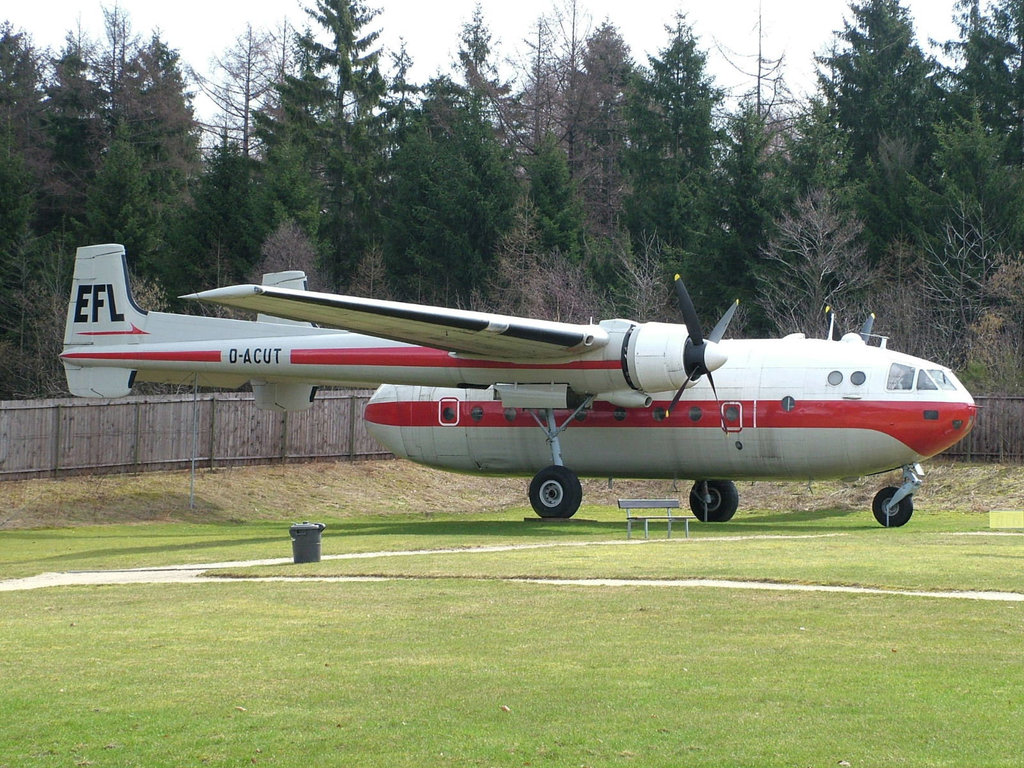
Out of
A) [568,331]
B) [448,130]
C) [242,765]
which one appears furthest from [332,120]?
[242,765]

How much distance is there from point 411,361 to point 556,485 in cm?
432

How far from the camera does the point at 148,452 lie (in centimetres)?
3659

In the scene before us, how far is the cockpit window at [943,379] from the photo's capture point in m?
26.5

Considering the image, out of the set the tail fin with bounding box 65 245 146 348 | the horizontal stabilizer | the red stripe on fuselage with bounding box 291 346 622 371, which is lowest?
the horizontal stabilizer

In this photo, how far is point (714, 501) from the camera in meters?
31.0

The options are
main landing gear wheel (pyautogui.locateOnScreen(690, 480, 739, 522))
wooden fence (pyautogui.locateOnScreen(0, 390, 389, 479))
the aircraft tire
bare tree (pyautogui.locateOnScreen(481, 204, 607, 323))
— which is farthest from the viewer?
bare tree (pyautogui.locateOnScreen(481, 204, 607, 323))

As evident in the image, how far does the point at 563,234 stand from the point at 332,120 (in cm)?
1778

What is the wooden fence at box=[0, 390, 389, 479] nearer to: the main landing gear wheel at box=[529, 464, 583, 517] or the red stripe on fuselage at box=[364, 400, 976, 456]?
the red stripe on fuselage at box=[364, 400, 976, 456]

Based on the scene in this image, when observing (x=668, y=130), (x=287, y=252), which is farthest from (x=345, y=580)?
(x=668, y=130)

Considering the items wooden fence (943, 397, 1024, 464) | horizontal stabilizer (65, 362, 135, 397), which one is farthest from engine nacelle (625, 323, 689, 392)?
wooden fence (943, 397, 1024, 464)

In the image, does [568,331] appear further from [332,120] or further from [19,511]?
[332,120]

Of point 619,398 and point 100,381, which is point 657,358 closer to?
point 619,398

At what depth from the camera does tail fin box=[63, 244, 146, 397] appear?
3120 centimetres

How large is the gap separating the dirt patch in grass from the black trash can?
13.5m
